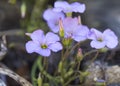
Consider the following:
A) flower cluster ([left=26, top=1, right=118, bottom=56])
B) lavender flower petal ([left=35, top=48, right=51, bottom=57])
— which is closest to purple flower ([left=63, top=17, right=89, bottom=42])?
flower cluster ([left=26, top=1, right=118, bottom=56])

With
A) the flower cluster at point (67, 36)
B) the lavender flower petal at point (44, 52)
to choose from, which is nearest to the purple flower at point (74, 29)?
the flower cluster at point (67, 36)

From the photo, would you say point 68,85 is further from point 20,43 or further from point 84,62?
point 20,43

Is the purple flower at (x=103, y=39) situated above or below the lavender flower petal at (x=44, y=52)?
above

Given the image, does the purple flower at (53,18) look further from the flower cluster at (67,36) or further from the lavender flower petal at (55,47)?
the lavender flower petal at (55,47)

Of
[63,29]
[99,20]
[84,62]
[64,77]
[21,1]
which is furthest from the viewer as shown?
[21,1]

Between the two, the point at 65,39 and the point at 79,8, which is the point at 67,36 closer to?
the point at 65,39

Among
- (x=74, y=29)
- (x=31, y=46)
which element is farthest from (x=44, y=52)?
(x=74, y=29)

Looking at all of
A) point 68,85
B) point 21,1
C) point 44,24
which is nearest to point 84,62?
point 68,85
